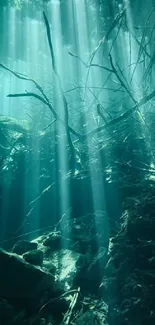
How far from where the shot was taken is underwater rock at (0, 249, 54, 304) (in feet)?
10.8

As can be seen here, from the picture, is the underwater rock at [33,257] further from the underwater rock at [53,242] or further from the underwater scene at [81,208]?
the underwater rock at [53,242]

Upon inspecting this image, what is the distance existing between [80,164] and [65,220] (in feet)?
6.89

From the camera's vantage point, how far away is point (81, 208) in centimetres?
600

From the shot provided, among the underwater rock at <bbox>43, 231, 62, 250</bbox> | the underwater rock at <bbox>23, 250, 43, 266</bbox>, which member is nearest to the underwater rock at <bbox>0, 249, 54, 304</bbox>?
the underwater rock at <bbox>23, 250, 43, 266</bbox>

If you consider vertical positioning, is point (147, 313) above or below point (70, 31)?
below

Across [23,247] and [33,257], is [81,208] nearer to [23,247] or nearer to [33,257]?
[23,247]

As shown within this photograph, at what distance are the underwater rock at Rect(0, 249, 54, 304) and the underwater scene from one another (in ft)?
0.04

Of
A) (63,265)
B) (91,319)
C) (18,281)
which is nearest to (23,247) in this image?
(63,265)

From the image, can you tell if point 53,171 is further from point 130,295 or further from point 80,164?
point 130,295

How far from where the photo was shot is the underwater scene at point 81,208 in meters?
3.21

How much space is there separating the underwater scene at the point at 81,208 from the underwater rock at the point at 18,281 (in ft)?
0.04

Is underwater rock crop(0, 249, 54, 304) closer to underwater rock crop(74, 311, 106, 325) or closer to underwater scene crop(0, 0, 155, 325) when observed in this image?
underwater scene crop(0, 0, 155, 325)

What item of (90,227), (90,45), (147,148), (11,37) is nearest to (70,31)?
(90,45)

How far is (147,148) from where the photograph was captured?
7.71 m
